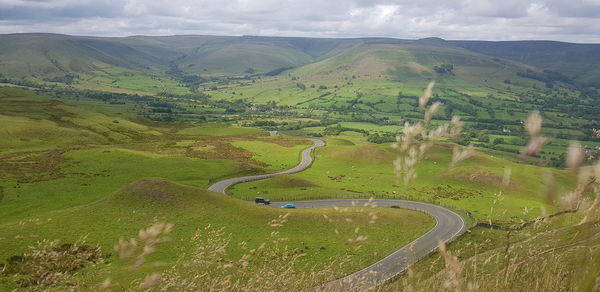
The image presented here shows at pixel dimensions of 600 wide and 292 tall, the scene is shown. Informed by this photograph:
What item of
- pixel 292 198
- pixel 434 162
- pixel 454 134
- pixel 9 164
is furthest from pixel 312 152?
pixel 454 134

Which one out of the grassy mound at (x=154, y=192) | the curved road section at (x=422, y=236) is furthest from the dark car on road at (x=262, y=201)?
the grassy mound at (x=154, y=192)

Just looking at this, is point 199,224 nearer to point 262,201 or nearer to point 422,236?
point 262,201

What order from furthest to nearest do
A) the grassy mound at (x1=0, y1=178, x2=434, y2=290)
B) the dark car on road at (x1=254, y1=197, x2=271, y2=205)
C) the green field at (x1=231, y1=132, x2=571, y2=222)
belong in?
the green field at (x1=231, y1=132, x2=571, y2=222), the dark car on road at (x1=254, y1=197, x2=271, y2=205), the grassy mound at (x1=0, y1=178, x2=434, y2=290)

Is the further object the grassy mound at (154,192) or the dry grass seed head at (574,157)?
the grassy mound at (154,192)

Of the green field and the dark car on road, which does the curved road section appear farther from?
the green field

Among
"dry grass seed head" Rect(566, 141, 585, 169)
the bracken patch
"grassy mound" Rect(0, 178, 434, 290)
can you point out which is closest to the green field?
"grassy mound" Rect(0, 178, 434, 290)

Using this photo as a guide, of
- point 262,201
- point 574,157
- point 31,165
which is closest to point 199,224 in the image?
point 262,201

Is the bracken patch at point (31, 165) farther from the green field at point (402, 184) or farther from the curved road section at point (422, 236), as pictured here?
the green field at point (402, 184)

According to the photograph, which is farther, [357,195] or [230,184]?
[230,184]

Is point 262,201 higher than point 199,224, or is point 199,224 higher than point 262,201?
point 199,224

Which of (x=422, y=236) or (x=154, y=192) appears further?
(x=154, y=192)

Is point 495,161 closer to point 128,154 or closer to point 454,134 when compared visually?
point 128,154
